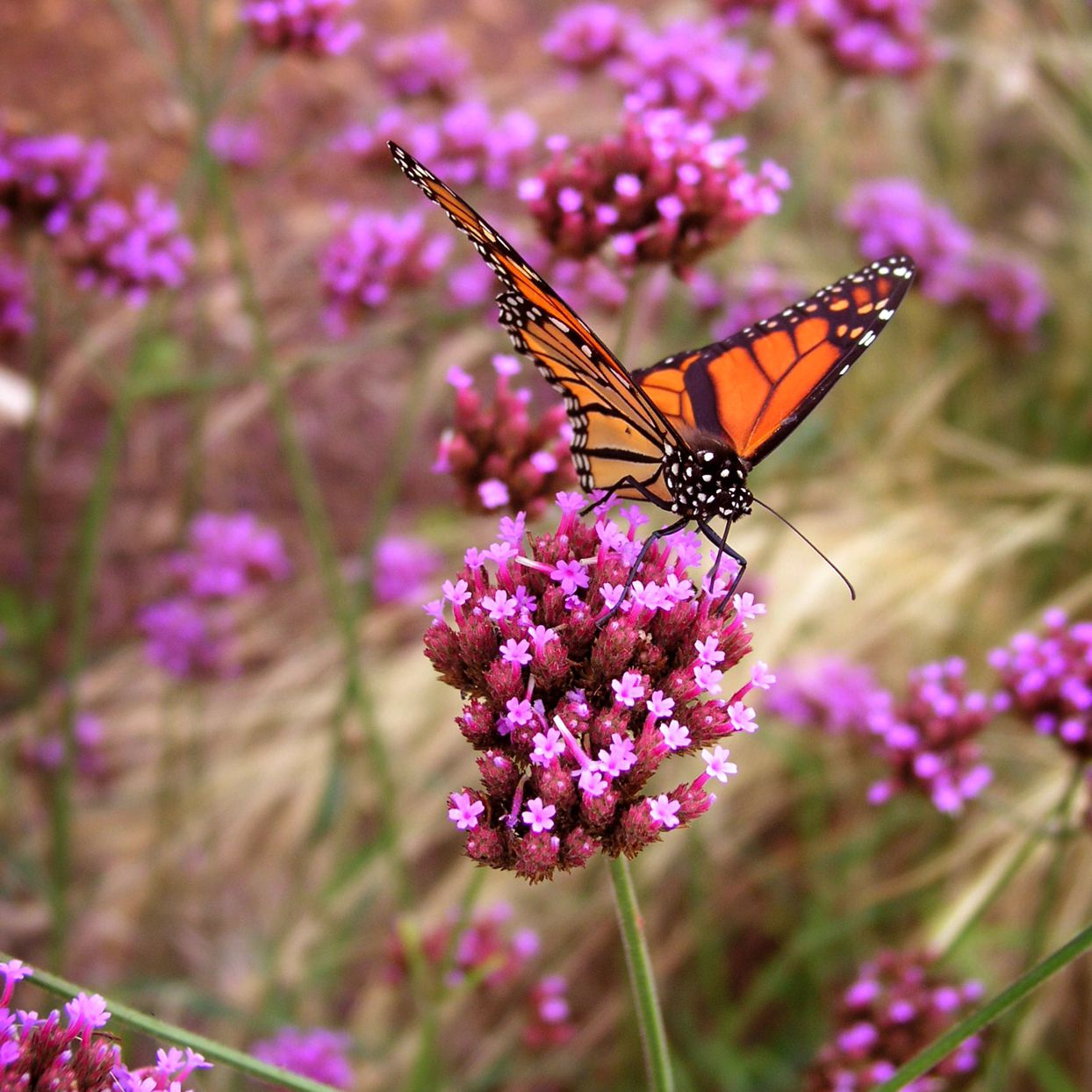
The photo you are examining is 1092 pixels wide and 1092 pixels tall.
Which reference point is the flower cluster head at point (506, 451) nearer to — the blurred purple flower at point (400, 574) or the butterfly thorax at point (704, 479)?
the butterfly thorax at point (704, 479)

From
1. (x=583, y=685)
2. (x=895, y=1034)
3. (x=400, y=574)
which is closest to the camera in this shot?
(x=583, y=685)

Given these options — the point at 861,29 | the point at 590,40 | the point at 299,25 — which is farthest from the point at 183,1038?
the point at 861,29

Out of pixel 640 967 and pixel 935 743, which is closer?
pixel 640 967

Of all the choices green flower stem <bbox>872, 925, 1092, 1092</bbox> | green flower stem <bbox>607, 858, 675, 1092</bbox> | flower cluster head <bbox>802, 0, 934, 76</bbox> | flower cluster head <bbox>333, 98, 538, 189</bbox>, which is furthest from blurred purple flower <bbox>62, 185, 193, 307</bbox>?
green flower stem <bbox>872, 925, 1092, 1092</bbox>

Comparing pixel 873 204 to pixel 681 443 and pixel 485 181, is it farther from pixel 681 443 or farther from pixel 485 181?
pixel 681 443

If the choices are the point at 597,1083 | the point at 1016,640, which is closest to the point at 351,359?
the point at 597,1083

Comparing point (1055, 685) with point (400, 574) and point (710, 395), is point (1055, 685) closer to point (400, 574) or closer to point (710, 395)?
point (710, 395)

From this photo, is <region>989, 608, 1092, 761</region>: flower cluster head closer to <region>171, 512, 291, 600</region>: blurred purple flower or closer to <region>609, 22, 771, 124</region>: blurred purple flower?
<region>609, 22, 771, 124</region>: blurred purple flower
